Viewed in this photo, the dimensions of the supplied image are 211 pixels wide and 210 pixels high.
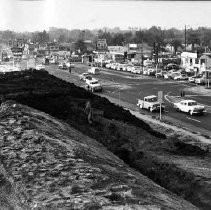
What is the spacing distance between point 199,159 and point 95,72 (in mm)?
32890

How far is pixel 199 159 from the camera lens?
1049cm

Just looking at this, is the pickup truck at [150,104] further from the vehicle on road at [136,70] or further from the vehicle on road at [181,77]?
the vehicle on road at [136,70]

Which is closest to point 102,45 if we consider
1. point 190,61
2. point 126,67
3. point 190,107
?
point 126,67

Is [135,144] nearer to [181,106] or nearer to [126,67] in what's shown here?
[181,106]

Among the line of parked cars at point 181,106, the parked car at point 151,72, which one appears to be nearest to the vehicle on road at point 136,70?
the parked car at point 151,72

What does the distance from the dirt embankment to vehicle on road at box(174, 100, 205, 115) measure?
582 cm

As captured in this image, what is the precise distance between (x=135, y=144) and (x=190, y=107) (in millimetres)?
10086

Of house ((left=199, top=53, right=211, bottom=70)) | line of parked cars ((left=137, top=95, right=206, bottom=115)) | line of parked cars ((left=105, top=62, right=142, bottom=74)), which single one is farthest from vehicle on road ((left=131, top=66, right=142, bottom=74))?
line of parked cars ((left=137, top=95, right=206, bottom=115))

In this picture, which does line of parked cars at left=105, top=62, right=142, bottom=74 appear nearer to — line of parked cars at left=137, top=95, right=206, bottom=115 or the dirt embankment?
line of parked cars at left=137, top=95, right=206, bottom=115

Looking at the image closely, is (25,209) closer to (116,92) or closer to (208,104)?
(208,104)

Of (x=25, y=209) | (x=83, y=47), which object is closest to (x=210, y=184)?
(x=25, y=209)

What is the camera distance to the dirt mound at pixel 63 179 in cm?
530

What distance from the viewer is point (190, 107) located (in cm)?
2064

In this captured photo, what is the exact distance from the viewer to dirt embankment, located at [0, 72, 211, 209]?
27.4ft
